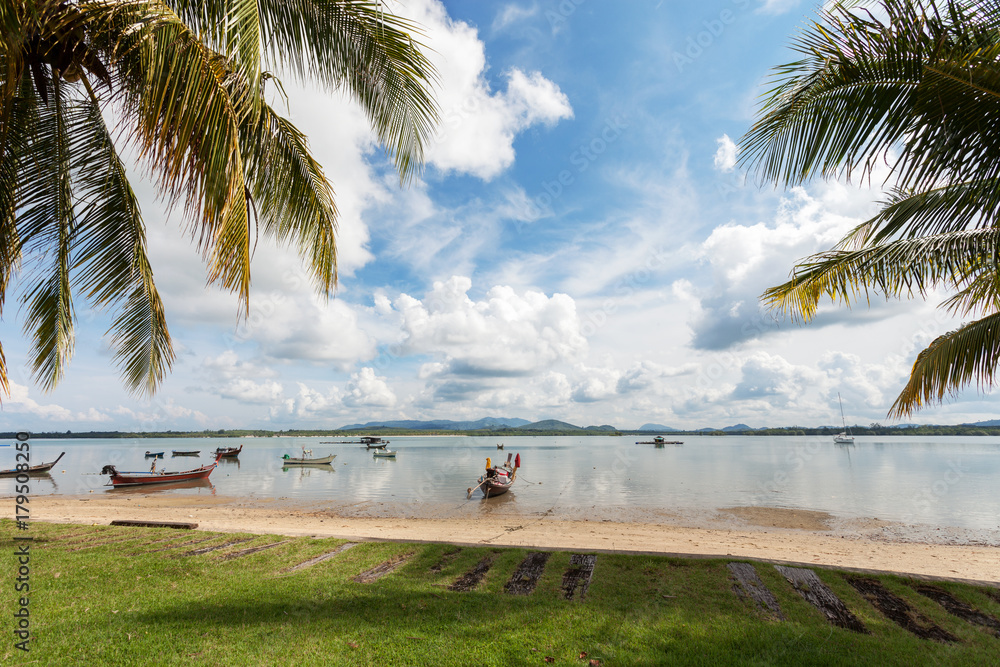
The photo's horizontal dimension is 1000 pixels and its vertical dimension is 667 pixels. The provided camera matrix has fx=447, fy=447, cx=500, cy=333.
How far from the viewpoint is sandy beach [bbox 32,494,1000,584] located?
36.9 ft

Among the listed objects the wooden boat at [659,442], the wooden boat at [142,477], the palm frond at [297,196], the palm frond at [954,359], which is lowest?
the wooden boat at [659,442]

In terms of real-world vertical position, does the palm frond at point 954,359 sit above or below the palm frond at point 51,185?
below

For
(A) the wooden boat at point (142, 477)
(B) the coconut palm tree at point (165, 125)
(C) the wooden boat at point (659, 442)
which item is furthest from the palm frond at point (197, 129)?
(C) the wooden boat at point (659, 442)

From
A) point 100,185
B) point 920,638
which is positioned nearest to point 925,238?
point 920,638

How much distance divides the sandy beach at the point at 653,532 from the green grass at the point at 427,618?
8.51 ft

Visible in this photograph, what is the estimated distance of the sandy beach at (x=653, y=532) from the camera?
11.2 m

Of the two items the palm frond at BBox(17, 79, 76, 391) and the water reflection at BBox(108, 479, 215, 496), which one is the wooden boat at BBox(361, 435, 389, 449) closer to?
the water reflection at BBox(108, 479, 215, 496)

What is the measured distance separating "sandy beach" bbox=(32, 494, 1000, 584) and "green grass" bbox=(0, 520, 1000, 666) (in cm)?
259

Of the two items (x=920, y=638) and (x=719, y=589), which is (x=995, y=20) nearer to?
(x=920, y=638)

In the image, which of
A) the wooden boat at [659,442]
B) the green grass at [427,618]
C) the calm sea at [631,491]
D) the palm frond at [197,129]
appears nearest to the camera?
the palm frond at [197,129]

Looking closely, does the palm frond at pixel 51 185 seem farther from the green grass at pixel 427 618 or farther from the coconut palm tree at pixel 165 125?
the green grass at pixel 427 618

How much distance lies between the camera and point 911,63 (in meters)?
3.22

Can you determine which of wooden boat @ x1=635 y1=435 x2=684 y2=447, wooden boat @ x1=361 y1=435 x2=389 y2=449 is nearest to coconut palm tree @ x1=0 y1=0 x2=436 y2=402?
wooden boat @ x1=361 y1=435 x2=389 y2=449

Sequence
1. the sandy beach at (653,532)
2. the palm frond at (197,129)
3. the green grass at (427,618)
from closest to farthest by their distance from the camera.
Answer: the palm frond at (197,129), the green grass at (427,618), the sandy beach at (653,532)
